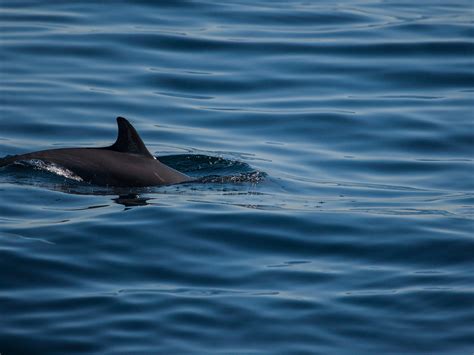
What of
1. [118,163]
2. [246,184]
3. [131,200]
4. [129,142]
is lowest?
[131,200]

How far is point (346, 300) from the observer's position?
31.6 feet

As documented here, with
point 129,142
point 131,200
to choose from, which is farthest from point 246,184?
point 131,200

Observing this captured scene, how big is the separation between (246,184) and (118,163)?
175cm

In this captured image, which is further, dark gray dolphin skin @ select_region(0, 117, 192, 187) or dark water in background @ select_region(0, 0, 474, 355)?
dark gray dolphin skin @ select_region(0, 117, 192, 187)

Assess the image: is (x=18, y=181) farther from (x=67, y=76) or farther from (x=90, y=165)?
(x=67, y=76)

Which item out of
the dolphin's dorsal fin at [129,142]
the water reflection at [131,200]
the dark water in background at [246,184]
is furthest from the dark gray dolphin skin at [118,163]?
the water reflection at [131,200]

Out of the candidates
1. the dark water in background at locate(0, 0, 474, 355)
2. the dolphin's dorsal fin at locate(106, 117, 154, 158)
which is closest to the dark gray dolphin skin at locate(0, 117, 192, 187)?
the dolphin's dorsal fin at locate(106, 117, 154, 158)

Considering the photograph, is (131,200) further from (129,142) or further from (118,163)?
(129,142)

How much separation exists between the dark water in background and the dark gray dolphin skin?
232 mm

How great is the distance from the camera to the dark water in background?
354 inches

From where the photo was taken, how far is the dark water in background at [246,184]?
900 centimetres

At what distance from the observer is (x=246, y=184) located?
1429 cm

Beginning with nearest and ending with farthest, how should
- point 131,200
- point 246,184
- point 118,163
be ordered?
point 131,200 → point 118,163 → point 246,184

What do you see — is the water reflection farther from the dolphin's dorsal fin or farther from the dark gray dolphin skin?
the dolphin's dorsal fin
